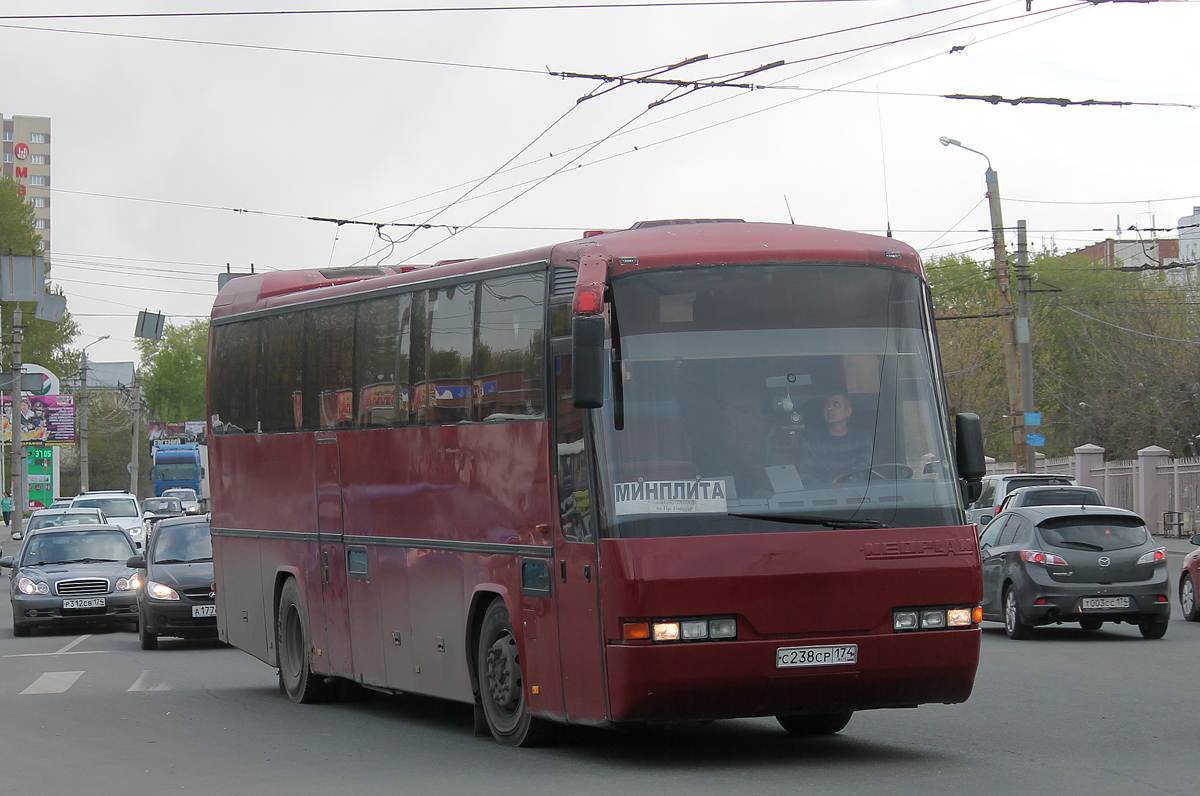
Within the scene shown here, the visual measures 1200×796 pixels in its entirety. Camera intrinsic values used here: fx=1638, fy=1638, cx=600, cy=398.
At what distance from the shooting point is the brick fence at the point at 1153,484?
42062 millimetres

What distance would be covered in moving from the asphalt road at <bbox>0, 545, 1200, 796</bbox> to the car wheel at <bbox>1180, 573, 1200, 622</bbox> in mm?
5374

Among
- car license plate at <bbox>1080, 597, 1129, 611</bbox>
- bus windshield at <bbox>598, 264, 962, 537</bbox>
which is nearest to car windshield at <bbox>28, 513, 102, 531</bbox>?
car license plate at <bbox>1080, 597, 1129, 611</bbox>

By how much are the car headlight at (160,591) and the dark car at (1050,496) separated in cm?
1420

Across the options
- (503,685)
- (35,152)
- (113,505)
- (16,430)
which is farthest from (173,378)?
(503,685)

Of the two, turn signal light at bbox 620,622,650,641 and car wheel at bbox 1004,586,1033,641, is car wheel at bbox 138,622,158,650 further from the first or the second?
turn signal light at bbox 620,622,650,641

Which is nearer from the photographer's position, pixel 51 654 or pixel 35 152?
pixel 51 654

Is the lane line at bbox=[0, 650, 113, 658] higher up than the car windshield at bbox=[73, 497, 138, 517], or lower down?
lower down

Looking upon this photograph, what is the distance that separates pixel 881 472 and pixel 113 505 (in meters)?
36.3

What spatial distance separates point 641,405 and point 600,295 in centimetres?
65

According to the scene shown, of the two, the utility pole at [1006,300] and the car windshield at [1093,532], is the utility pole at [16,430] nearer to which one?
the utility pole at [1006,300]

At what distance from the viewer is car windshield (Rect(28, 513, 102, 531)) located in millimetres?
35281

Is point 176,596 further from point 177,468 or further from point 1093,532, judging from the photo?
point 177,468

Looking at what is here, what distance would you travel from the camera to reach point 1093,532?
18.7 meters

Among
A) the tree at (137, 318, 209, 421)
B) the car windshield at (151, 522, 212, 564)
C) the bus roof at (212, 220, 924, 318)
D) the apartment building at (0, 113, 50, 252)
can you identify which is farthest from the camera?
the apartment building at (0, 113, 50, 252)
